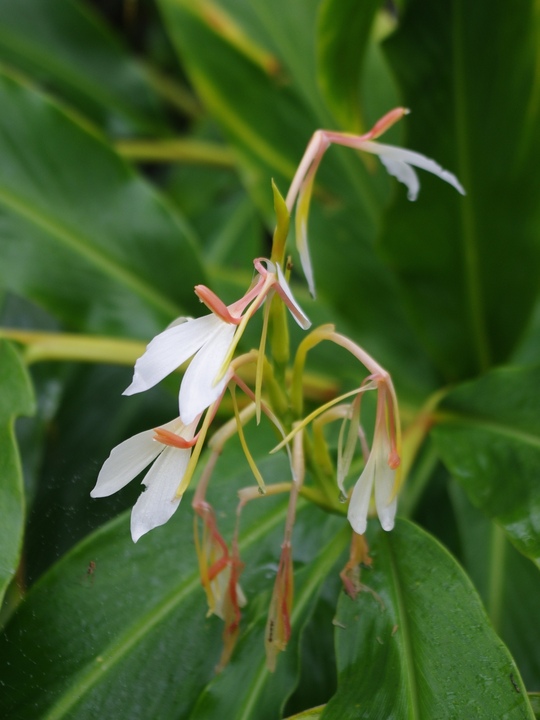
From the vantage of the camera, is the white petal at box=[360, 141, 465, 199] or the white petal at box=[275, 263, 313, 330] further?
the white petal at box=[360, 141, 465, 199]

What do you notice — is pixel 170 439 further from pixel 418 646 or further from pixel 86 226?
pixel 86 226

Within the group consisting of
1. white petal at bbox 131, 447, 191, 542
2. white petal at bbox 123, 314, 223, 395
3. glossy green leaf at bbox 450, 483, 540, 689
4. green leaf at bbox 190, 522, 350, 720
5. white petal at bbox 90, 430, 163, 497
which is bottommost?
glossy green leaf at bbox 450, 483, 540, 689

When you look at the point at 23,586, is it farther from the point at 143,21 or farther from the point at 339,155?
the point at 143,21

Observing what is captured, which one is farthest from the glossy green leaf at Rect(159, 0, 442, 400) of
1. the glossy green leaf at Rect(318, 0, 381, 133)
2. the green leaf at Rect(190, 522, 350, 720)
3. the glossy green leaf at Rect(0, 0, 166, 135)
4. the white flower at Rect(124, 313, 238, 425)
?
the white flower at Rect(124, 313, 238, 425)

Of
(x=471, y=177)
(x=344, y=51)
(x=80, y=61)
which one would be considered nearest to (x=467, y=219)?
(x=471, y=177)

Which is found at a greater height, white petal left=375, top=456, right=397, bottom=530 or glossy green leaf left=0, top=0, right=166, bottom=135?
glossy green leaf left=0, top=0, right=166, bottom=135

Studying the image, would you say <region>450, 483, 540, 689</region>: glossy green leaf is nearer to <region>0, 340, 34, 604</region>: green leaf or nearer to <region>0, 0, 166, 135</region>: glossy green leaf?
<region>0, 340, 34, 604</region>: green leaf
